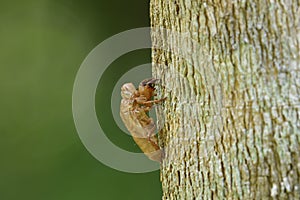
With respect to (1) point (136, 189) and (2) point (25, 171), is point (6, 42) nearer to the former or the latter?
(2) point (25, 171)

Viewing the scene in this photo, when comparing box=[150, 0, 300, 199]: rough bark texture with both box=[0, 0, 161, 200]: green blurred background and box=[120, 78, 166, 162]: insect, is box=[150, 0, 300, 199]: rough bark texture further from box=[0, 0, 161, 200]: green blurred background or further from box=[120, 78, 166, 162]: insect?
box=[0, 0, 161, 200]: green blurred background

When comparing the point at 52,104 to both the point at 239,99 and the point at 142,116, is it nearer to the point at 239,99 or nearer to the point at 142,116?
the point at 142,116

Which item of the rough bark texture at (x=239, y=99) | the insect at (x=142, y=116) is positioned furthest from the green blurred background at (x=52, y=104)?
the rough bark texture at (x=239, y=99)

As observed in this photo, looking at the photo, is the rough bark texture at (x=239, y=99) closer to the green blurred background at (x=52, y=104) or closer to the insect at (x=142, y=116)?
the insect at (x=142, y=116)

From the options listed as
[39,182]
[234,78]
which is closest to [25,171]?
[39,182]

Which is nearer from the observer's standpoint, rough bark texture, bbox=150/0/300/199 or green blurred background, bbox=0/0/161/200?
rough bark texture, bbox=150/0/300/199

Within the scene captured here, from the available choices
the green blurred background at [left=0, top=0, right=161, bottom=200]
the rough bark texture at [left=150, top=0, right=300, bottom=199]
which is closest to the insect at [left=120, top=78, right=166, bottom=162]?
the rough bark texture at [left=150, top=0, right=300, bottom=199]

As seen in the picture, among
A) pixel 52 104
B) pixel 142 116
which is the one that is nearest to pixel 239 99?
pixel 142 116
